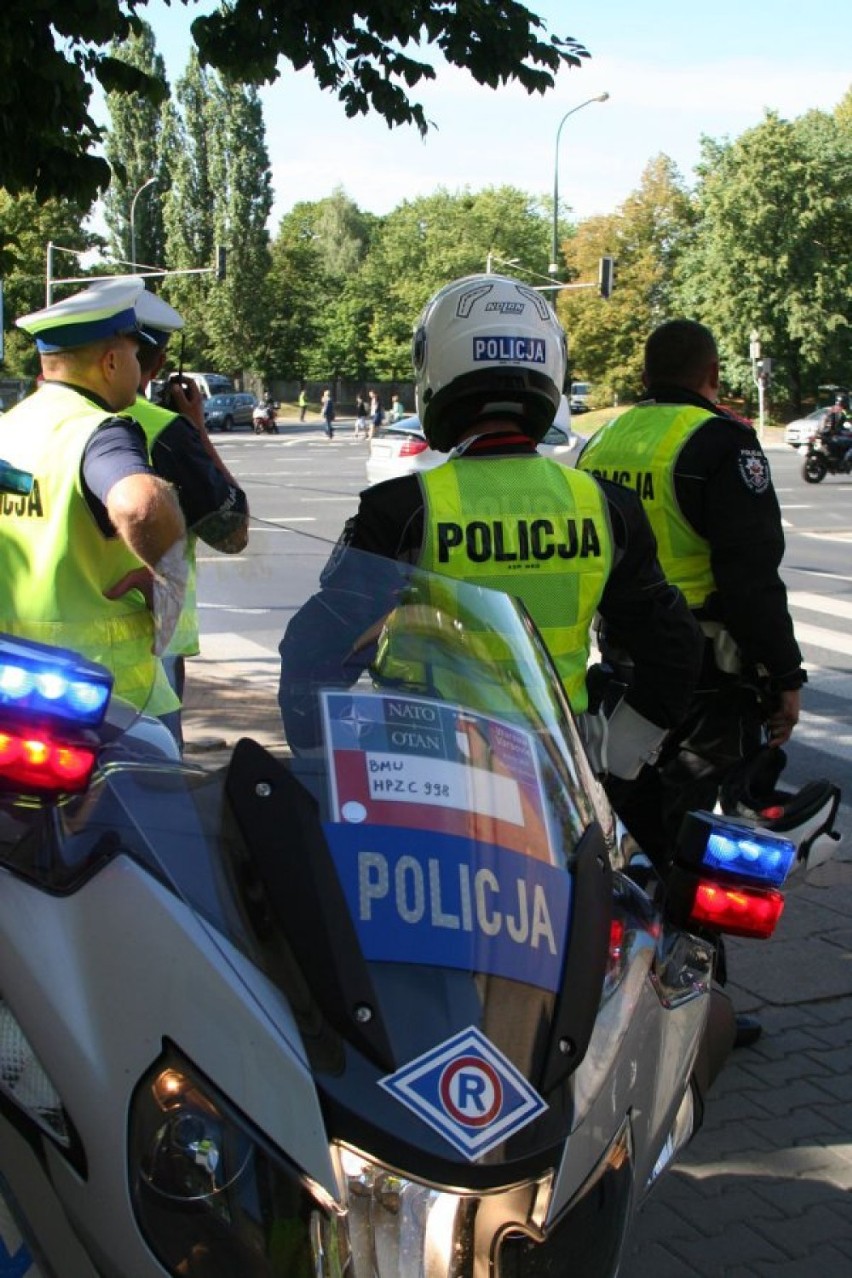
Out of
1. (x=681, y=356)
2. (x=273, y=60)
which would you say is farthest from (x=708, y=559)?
(x=273, y=60)

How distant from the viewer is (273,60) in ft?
23.2

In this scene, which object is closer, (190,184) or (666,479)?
(666,479)

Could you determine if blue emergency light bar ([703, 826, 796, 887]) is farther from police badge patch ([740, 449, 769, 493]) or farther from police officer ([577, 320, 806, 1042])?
police badge patch ([740, 449, 769, 493])

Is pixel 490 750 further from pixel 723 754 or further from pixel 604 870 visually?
pixel 723 754

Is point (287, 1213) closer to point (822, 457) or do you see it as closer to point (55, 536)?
point (55, 536)

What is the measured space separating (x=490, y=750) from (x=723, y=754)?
215 cm

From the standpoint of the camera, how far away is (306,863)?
1774 mm

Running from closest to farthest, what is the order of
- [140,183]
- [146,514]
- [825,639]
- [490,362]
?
[146,514] → [490,362] → [825,639] → [140,183]

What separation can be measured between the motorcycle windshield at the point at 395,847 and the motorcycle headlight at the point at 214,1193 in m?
0.08

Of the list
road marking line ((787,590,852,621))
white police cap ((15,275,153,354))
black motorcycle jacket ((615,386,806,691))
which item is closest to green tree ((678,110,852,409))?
road marking line ((787,590,852,621))

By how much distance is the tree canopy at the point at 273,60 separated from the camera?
21.5ft

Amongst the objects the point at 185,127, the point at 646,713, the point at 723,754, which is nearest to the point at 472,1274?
the point at 646,713

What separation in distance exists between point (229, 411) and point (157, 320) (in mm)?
49983

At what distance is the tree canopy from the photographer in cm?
656
